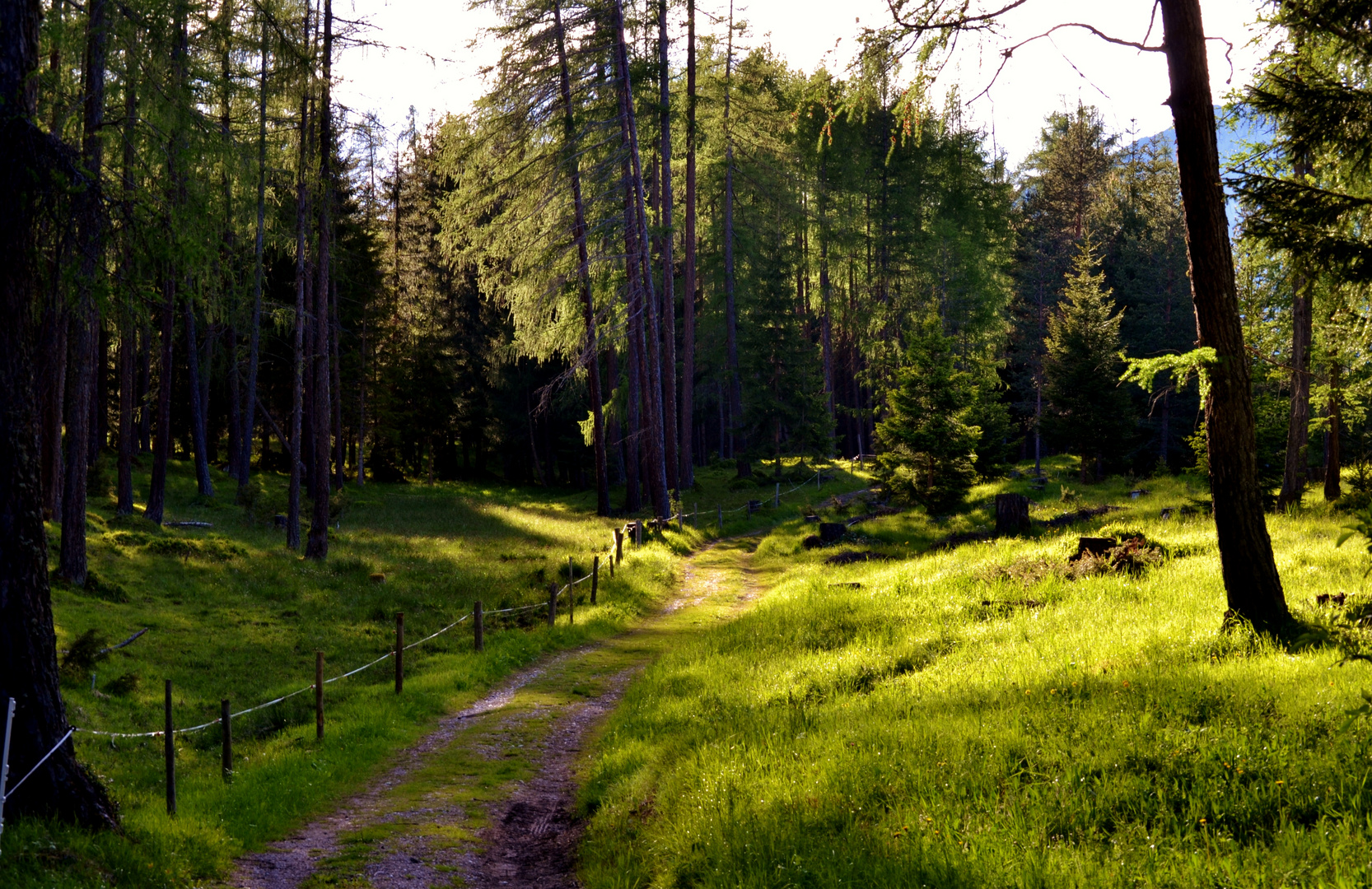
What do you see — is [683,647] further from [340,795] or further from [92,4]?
[92,4]

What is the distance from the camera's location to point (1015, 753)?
6941 millimetres

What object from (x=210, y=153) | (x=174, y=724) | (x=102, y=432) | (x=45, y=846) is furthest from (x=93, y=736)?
(x=102, y=432)

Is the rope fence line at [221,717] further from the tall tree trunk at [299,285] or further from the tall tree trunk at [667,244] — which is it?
the tall tree trunk at [299,285]

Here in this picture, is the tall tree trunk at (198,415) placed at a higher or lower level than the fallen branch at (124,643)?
higher

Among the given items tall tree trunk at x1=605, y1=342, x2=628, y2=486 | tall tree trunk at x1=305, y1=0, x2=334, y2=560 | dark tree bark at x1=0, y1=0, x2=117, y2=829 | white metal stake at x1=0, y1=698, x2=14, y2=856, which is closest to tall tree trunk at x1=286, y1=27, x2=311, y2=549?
tall tree trunk at x1=305, y1=0, x2=334, y2=560

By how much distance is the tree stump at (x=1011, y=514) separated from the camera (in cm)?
2091

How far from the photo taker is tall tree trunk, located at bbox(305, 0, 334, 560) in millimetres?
20562

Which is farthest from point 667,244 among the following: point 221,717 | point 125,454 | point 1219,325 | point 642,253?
point 1219,325

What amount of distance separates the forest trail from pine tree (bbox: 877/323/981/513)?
49.8ft

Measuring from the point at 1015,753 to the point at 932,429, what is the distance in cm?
2043

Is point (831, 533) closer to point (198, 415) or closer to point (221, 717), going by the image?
point (221, 717)

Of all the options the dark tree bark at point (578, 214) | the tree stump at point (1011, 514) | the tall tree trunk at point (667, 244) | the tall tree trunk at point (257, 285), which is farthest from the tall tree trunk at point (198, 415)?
the tree stump at point (1011, 514)

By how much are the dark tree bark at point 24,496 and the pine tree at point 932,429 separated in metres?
23.2

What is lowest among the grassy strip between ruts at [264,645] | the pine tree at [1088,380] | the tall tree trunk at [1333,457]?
the grassy strip between ruts at [264,645]
